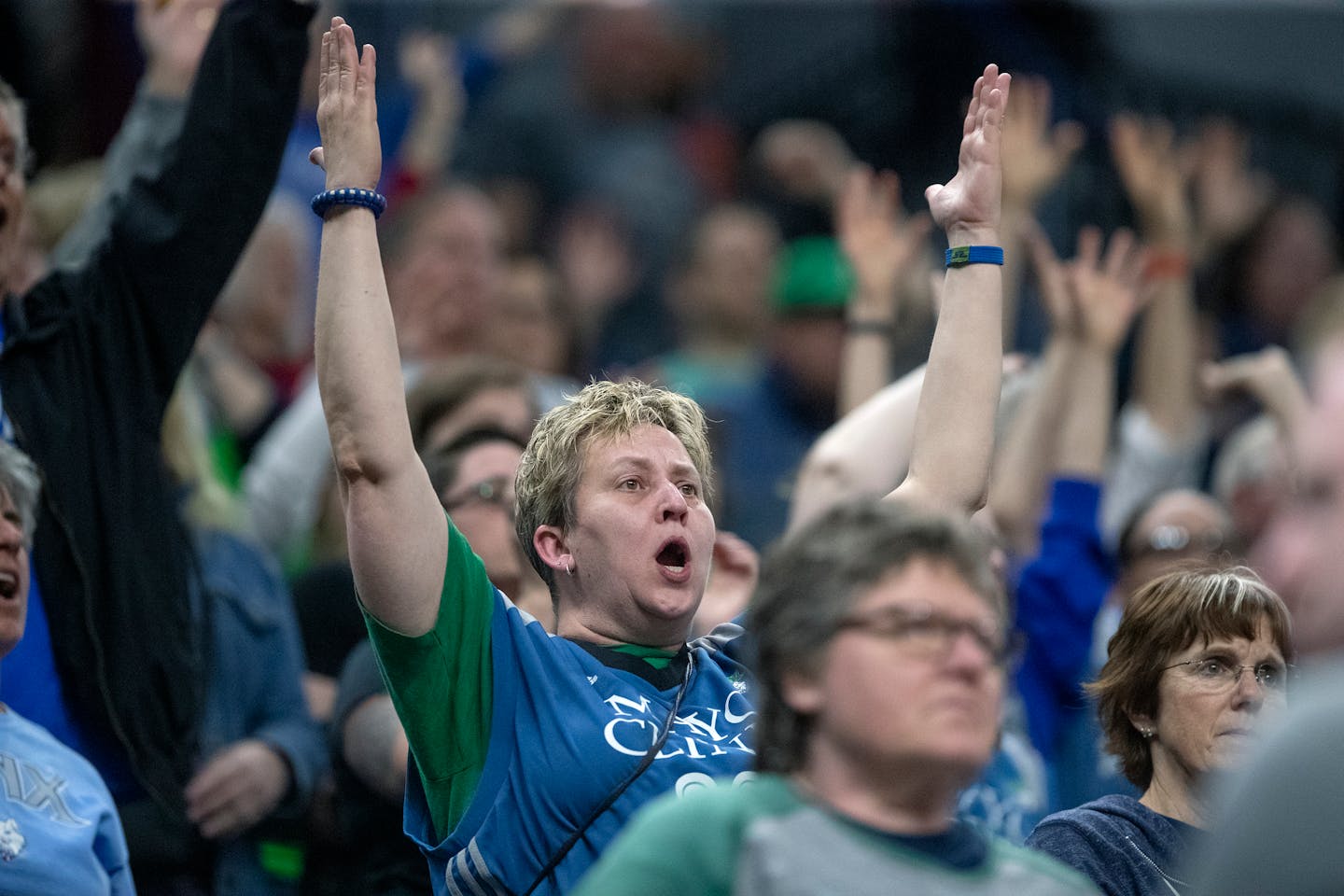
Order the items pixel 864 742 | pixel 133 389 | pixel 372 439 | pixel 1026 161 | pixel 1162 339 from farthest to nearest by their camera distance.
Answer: pixel 1162 339, pixel 1026 161, pixel 133 389, pixel 372 439, pixel 864 742

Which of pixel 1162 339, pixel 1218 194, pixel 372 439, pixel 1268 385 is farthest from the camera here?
pixel 1218 194

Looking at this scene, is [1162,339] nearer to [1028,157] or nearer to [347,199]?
[1028,157]

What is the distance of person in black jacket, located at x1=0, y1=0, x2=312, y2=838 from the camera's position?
A: 313 centimetres

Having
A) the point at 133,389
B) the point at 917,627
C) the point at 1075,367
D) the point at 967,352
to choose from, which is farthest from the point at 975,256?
the point at 1075,367

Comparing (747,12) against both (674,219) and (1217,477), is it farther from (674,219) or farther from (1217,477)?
(1217,477)

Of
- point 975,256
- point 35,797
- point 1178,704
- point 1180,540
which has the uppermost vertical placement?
→ point 975,256

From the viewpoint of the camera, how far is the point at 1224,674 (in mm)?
2688

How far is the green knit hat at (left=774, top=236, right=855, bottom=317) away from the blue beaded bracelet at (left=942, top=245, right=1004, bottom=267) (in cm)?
282

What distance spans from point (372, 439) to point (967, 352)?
0.96 meters

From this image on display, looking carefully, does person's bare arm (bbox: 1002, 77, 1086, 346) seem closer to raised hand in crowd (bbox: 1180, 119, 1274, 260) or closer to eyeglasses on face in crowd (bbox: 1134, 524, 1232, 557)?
eyeglasses on face in crowd (bbox: 1134, 524, 1232, 557)

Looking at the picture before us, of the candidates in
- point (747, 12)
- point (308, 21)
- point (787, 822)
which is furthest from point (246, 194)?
point (747, 12)

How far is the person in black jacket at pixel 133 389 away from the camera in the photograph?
313 centimetres

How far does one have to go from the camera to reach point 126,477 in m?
3.24

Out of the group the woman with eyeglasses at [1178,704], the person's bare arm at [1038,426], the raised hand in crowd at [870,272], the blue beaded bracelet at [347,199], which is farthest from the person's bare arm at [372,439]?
the person's bare arm at [1038,426]
